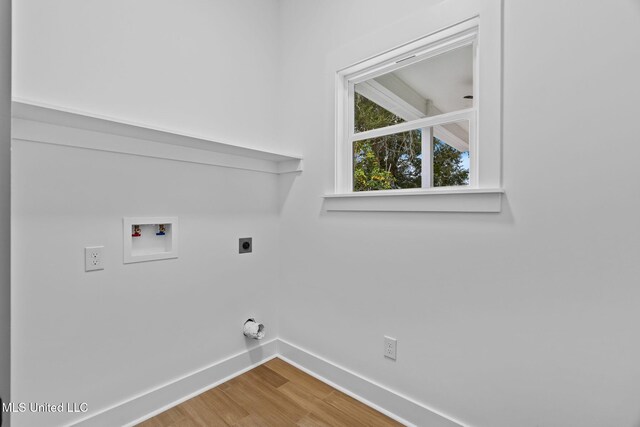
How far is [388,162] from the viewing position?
1.82m

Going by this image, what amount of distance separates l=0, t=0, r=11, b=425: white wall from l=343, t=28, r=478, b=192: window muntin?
1.57m

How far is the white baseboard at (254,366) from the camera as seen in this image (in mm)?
1532

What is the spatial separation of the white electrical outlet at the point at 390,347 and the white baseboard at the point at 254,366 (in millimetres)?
190

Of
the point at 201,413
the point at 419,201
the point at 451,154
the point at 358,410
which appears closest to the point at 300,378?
the point at 358,410

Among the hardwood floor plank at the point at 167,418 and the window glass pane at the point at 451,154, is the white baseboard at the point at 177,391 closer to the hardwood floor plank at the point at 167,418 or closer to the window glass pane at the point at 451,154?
the hardwood floor plank at the point at 167,418

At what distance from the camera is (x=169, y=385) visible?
1.72 metres

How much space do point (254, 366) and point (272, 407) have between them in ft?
1.51

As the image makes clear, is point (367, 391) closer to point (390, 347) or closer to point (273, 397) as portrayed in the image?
point (390, 347)

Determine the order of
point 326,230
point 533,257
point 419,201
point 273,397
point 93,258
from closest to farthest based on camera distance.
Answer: point 533,257 → point 93,258 → point 419,201 → point 273,397 → point 326,230

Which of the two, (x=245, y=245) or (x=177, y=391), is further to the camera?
(x=245, y=245)

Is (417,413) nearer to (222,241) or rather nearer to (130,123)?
(222,241)

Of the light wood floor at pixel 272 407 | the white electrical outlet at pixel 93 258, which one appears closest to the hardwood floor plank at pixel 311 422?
the light wood floor at pixel 272 407

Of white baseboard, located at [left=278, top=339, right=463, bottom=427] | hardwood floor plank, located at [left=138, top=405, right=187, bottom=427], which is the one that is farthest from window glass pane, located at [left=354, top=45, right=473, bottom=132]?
hardwood floor plank, located at [left=138, top=405, right=187, bottom=427]

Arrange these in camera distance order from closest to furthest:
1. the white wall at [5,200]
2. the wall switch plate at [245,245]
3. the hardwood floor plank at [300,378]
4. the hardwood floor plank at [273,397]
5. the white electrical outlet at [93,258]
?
1. the white wall at [5,200]
2. the white electrical outlet at [93,258]
3. the hardwood floor plank at [273,397]
4. the hardwood floor plank at [300,378]
5. the wall switch plate at [245,245]
